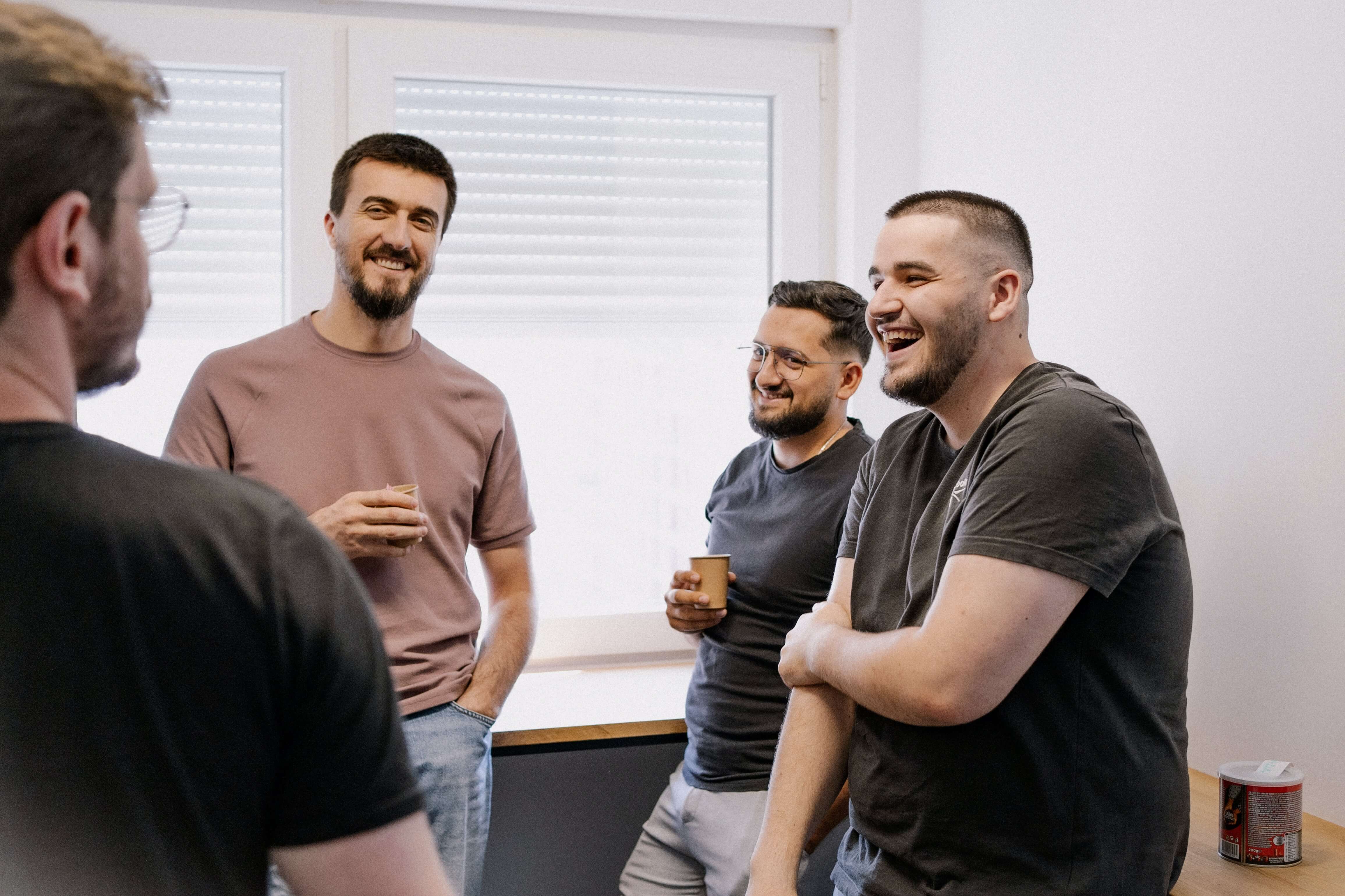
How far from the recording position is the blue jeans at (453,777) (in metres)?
1.76

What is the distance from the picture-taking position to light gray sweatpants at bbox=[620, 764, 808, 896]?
191 centimetres

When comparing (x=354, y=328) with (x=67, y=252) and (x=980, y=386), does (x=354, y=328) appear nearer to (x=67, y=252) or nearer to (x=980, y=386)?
(x=980, y=386)

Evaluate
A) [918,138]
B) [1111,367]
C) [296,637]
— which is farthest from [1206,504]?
[296,637]

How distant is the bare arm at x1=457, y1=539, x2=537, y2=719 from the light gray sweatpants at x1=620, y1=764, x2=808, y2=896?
0.40 meters

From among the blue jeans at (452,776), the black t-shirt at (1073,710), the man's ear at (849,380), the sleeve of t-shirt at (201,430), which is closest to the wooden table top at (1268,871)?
the black t-shirt at (1073,710)

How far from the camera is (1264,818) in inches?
63.2

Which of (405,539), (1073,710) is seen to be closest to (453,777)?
(405,539)

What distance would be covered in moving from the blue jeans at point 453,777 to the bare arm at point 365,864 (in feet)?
3.60

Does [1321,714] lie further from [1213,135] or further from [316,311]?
[316,311]

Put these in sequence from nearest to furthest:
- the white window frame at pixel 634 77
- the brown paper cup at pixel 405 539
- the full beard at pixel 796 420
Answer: the brown paper cup at pixel 405 539 < the full beard at pixel 796 420 < the white window frame at pixel 634 77

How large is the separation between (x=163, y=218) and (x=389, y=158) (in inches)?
48.6

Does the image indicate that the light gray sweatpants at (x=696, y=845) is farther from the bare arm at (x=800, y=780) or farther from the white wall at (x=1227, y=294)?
the white wall at (x=1227, y=294)

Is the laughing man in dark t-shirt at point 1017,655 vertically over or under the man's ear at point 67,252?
under

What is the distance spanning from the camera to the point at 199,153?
2705mm
